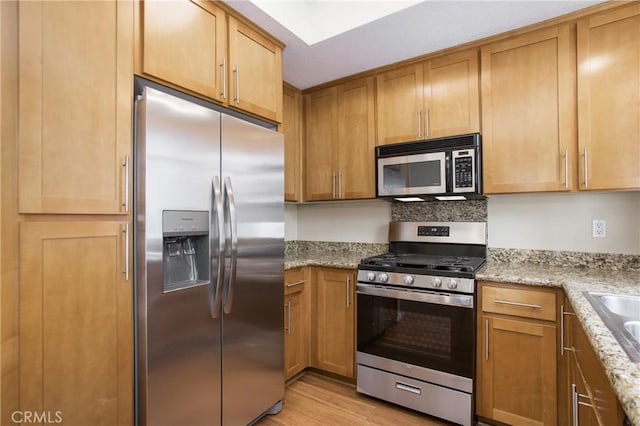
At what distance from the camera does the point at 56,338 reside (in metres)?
1.18

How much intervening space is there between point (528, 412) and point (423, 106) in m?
2.02

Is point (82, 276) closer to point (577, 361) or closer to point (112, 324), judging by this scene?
point (112, 324)

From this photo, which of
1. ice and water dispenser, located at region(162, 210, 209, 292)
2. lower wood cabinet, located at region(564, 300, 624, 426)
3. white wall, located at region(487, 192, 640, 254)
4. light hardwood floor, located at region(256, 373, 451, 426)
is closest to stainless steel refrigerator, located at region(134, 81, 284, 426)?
ice and water dispenser, located at region(162, 210, 209, 292)

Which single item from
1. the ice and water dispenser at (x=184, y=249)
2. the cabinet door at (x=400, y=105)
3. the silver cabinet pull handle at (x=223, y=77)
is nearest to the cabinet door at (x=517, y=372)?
the cabinet door at (x=400, y=105)

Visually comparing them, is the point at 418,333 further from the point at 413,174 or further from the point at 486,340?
the point at 413,174

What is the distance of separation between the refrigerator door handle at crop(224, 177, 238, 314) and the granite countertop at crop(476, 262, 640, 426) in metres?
1.40

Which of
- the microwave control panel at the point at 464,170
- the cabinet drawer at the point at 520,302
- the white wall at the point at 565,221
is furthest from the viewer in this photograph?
the microwave control panel at the point at 464,170

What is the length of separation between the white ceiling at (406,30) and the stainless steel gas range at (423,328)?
1316mm

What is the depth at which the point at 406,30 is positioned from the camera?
6.71 ft

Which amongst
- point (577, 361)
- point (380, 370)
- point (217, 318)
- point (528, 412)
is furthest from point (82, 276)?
point (528, 412)

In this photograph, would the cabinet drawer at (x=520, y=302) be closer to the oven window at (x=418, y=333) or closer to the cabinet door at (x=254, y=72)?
the oven window at (x=418, y=333)

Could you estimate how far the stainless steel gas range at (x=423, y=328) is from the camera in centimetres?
194

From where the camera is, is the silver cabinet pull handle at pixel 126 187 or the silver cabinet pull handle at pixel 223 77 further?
the silver cabinet pull handle at pixel 223 77

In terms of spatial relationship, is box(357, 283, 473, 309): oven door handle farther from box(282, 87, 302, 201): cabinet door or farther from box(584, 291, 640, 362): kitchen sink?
box(282, 87, 302, 201): cabinet door
